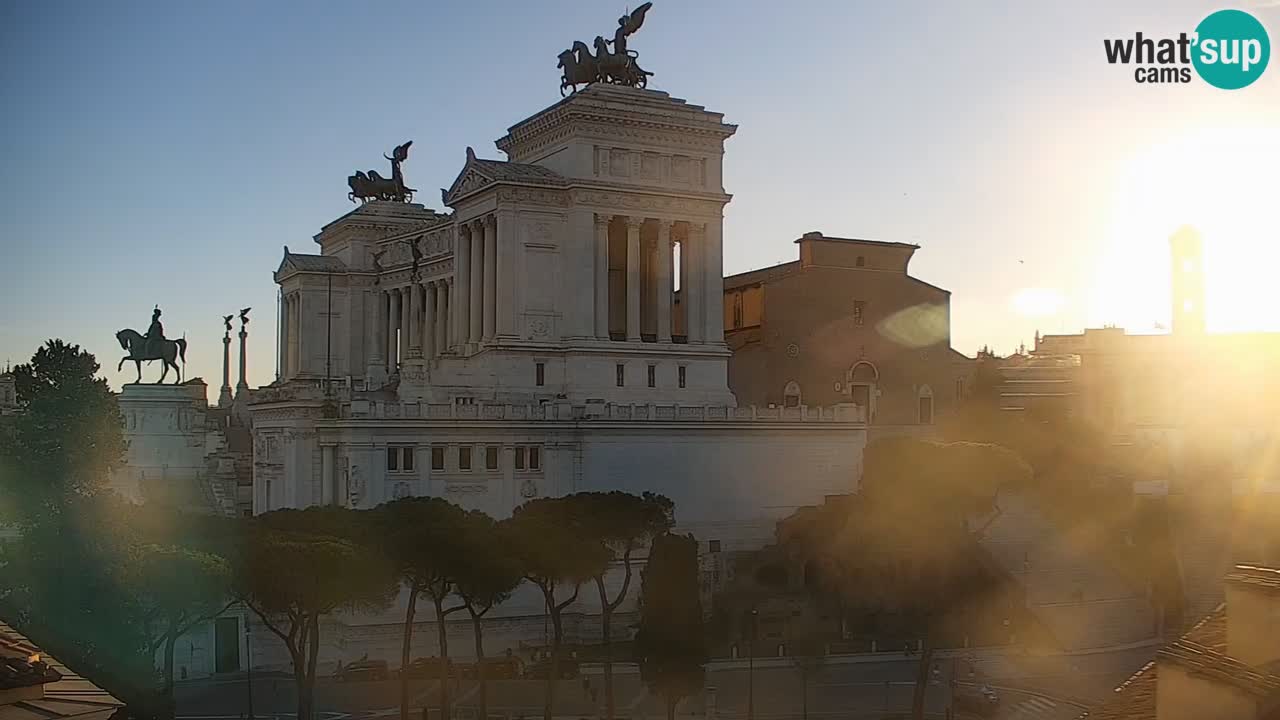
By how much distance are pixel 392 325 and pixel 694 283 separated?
78.7 ft

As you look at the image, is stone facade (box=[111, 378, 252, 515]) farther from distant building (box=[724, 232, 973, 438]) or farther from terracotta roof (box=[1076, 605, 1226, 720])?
terracotta roof (box=[1076, 605, 1226, 720])

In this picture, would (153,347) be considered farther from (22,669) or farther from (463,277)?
(22,669)

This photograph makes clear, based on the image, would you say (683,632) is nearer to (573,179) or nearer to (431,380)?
(431,380)

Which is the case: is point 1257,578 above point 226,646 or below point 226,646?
above

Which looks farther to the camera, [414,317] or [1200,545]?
[414,317]

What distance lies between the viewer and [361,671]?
4541 cm

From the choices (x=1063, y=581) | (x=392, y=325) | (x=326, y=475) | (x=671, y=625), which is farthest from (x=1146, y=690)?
(x=392, y=325)

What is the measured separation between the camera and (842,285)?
2689 inches

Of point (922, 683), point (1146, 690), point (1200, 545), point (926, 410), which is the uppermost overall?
point (926, 410)

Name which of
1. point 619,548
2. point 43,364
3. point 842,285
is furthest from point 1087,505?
point 43,364

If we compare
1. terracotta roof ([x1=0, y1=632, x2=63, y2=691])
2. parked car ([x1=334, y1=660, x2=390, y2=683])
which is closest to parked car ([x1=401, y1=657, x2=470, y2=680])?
parked car ([x1=334, y1=660, x2=390, y2=683])


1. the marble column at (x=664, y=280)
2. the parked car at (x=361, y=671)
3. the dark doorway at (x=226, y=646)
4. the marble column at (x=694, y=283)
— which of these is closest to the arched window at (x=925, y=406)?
the marble column at (x=694, y=283)

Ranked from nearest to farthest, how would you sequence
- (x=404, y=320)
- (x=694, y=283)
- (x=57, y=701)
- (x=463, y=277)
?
1. (x=57, y=701)
2. (x=694, y=283)
3. (x=463, y=277)
4. (x=404, y=320)

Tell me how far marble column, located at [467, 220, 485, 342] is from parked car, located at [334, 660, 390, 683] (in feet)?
60.5
